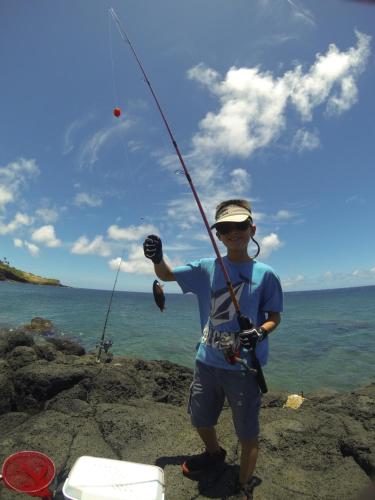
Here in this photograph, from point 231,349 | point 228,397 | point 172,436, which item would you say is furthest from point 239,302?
point 172,436

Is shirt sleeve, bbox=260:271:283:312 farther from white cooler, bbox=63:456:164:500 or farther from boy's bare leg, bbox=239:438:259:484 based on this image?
white cooler, bbox=63:456:164:500

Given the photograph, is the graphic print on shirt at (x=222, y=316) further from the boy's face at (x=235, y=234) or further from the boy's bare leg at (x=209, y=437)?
the boy's bare leg at (x=209, y=437)

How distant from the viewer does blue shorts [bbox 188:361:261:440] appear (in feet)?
9.68

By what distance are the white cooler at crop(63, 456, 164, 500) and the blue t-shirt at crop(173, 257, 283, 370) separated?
1.06m

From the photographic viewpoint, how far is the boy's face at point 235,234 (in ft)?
10.2

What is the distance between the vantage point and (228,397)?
10.0 feet

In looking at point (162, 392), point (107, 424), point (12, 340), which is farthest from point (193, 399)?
point (12, 340)

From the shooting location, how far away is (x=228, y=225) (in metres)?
3.12

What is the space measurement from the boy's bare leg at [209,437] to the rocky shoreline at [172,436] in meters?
0.24

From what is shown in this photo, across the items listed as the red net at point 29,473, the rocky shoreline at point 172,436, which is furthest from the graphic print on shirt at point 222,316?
the red net at point 29,473

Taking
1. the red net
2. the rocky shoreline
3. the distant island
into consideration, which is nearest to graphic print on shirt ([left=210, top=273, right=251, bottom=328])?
the rocky shoreline

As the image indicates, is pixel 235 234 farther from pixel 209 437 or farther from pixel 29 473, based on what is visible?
pixel 29 473

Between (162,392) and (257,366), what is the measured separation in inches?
A: 171

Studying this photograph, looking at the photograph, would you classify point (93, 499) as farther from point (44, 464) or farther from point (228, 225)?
point (228, 225)
